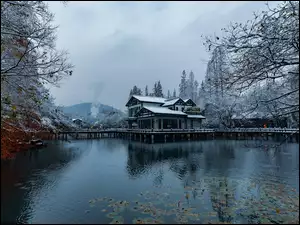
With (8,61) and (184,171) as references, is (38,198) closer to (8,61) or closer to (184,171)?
(8,61)

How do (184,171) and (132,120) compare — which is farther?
(132,120)

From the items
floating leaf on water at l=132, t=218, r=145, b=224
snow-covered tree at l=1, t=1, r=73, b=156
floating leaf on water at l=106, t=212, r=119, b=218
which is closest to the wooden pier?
floating leaf on water at l=106, t=212, r=119, b=218

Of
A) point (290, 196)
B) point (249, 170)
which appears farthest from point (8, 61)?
point (249, 170)

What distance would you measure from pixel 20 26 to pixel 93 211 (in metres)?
6.98

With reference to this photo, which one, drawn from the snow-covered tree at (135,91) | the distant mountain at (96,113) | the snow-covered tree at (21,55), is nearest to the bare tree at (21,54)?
the snow-covered tree at (21,55)

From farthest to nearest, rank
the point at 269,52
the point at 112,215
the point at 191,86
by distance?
1. the point at 191,86
2. the point at 112,215
3. the point at 269,52

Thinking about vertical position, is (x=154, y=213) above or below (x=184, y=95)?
below

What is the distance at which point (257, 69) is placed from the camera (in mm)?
5105

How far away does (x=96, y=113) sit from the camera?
12812cm

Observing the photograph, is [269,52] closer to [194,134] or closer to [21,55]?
→ [21,55]

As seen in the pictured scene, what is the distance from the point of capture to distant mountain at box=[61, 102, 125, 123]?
71250 millimetres

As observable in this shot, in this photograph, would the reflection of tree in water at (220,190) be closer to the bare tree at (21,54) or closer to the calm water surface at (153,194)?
the calm water surface at (153,194)

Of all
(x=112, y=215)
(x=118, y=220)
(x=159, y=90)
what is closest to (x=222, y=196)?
(x=118, y=220)

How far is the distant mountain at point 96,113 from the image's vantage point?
71.2 metres
